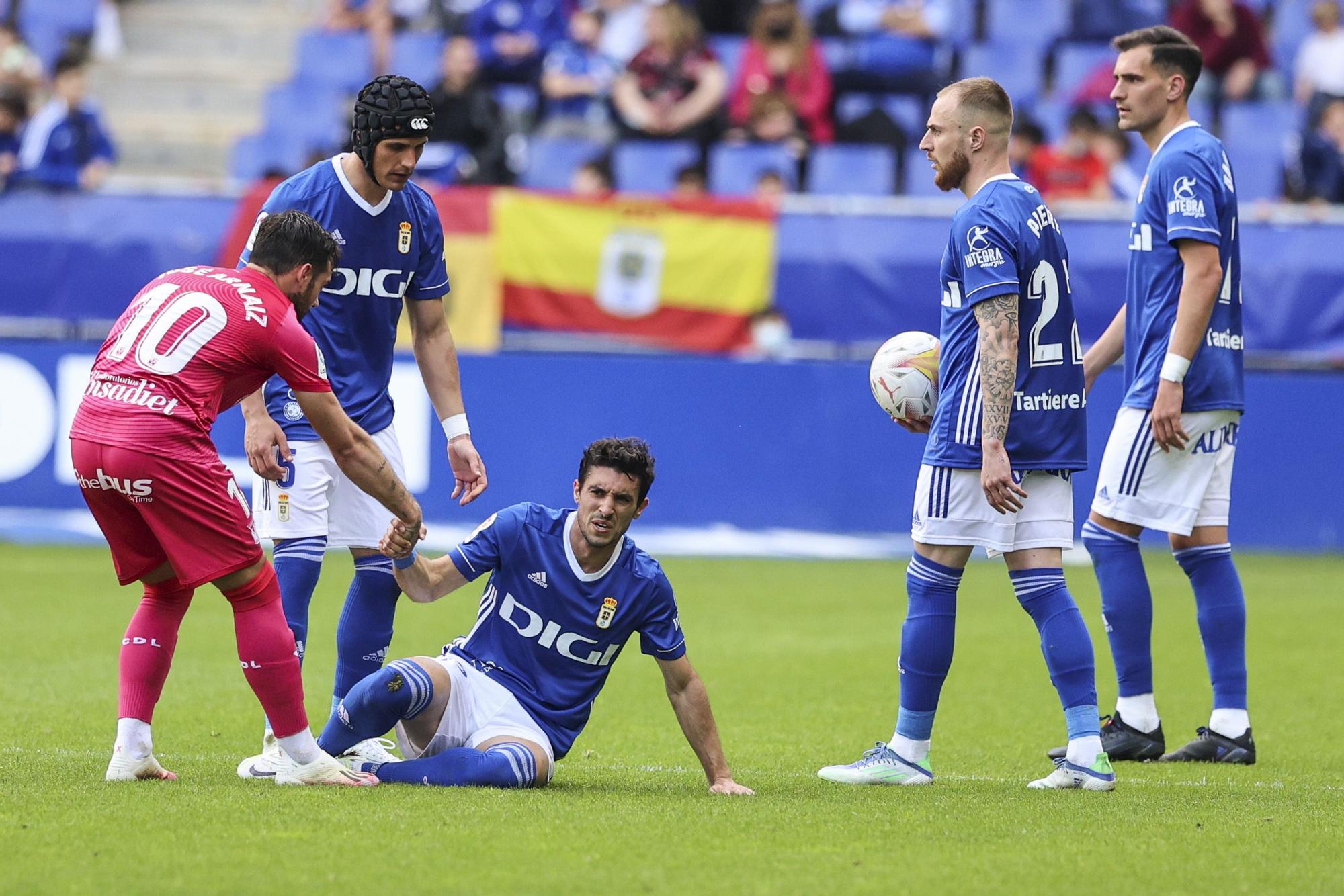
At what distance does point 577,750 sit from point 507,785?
101cm

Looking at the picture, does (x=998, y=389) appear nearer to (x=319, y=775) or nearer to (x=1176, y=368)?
(x=1176, y=368)

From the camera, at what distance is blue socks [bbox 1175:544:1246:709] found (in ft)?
21.1

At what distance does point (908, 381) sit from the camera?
591cm

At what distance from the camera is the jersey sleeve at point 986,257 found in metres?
5.34

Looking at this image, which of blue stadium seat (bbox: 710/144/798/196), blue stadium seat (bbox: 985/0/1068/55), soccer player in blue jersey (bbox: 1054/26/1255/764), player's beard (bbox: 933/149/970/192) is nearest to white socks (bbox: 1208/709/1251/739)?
soccer player in blue jersey (bbox: 1054/26/1255/764)

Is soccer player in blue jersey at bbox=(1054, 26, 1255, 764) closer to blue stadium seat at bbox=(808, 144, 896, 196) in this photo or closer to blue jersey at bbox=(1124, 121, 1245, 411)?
blue jersey at bbox=(1124, 121, 1245, 411)

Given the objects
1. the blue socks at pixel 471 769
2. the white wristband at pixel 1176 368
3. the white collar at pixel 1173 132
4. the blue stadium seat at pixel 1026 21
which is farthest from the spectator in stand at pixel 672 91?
the blue socks at pixel 471 769

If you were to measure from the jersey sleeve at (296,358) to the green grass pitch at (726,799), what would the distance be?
3.88 feet

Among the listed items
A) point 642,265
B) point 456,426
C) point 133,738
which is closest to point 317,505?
point 456,426

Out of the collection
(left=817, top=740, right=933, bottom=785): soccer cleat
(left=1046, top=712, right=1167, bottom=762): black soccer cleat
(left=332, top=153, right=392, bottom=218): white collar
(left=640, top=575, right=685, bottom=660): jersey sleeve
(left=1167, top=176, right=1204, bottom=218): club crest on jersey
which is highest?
(left=1167, top=176, right=1204, bottom=218): club crest on jersey

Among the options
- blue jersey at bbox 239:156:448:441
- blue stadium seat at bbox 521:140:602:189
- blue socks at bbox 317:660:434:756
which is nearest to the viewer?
blue socks at bbox 317:660:434:756

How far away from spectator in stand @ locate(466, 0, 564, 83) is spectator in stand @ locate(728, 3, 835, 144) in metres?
2.11

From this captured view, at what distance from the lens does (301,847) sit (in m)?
4.28

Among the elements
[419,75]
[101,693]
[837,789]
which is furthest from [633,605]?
[419,75]
